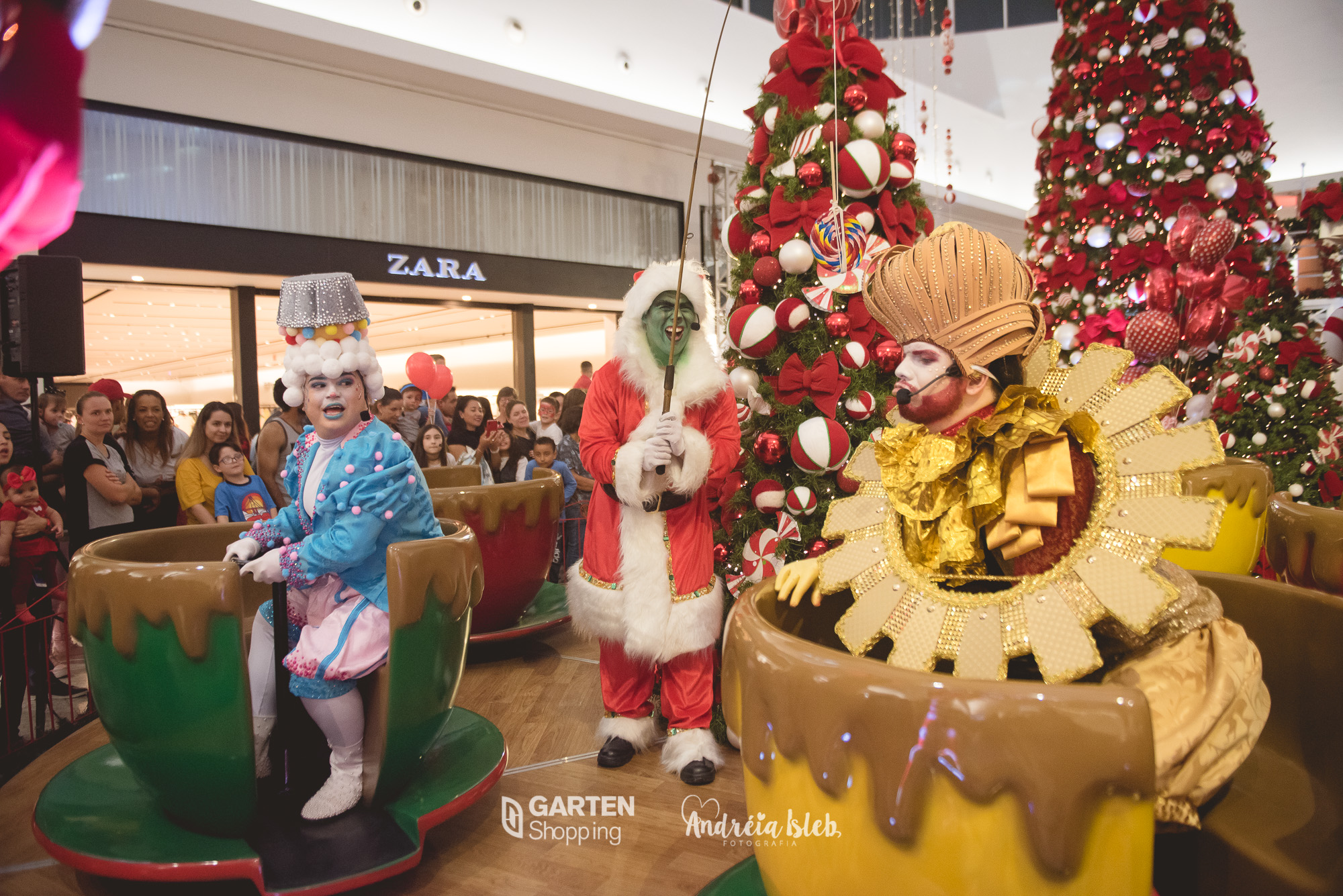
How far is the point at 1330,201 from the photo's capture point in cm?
389

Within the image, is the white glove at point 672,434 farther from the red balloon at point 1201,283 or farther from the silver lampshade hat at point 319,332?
the red balloon at point 1201,283

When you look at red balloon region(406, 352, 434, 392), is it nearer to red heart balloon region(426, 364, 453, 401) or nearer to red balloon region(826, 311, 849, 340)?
red heart balloon region(426, 364, 453, 401)

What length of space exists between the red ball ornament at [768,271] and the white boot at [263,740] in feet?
6.71

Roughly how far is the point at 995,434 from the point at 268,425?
4.22 metres

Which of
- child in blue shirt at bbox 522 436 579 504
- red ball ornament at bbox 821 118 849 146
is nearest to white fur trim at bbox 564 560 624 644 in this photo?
red ball ornament at bbox 821 118 849 146

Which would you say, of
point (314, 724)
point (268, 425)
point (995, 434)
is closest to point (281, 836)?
point (314, 724)

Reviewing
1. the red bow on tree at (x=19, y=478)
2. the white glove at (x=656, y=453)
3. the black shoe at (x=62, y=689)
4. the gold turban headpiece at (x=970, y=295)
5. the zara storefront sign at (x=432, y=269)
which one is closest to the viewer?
the gold turban headpiece at (x=970, y=295)

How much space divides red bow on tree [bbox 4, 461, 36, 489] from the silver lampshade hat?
1.80 m

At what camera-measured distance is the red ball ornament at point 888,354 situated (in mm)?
2615

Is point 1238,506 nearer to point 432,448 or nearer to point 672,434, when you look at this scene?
point 672,434

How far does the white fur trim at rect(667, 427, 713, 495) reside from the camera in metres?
2.53

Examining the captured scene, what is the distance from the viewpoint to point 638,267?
9.87 m

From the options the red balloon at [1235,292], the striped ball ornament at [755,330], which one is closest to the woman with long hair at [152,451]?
the striped ball ornament at [755,330]

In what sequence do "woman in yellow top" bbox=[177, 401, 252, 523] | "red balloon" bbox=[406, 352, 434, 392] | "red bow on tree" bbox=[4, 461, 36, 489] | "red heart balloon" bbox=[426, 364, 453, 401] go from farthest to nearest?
"red heart balloon" bbox=[426, 364, 453, 401] < "red balloon" bbox=[406, 352, 434, 392] < "woman in yellow top" bbox=[177, 401, 252, 523] < "red bow on tree" bbox=[4, 461, 36, 489]
